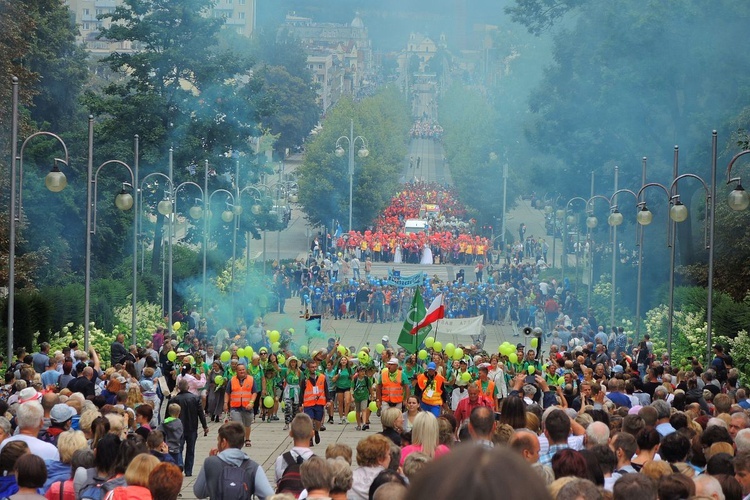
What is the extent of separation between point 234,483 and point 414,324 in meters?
15.8

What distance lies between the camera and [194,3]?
59656mm

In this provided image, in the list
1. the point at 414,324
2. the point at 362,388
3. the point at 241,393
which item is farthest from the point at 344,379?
the point at 241,393

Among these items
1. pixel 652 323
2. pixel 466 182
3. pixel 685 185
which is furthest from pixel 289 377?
pixel 466 182

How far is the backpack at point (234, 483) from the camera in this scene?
10.4 meters

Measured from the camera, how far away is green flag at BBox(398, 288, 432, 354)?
25.6 metres

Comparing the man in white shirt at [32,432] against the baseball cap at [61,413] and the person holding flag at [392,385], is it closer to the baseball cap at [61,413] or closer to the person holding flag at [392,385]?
the baseball cap at [61,413]

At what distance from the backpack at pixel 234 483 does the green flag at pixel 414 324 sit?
47.5ft

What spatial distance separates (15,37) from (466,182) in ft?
189

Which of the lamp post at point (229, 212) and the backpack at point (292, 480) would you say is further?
the lamp post at point (229, 212)

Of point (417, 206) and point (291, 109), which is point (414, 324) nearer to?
point (417, 206)

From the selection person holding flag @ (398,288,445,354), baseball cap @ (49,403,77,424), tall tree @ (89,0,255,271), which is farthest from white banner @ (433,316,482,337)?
baseball cap @ (49,403,77,424)

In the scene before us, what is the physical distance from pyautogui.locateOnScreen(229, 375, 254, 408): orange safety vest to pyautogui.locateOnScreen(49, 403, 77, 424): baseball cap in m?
7.95

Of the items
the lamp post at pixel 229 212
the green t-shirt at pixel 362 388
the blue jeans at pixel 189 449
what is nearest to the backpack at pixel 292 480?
the blue jeans at pixel 189 449

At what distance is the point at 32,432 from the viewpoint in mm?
11711
